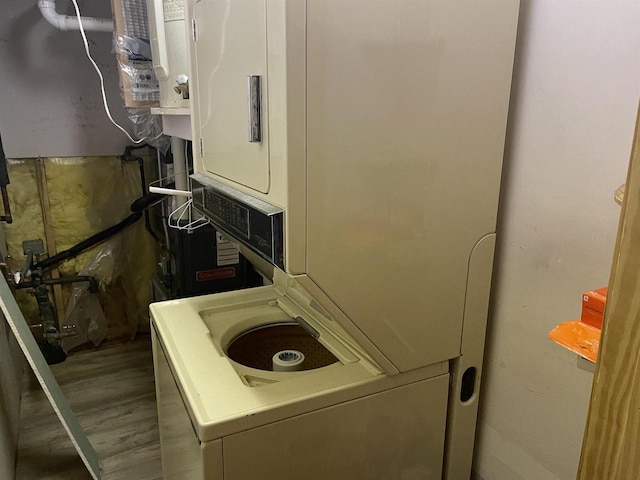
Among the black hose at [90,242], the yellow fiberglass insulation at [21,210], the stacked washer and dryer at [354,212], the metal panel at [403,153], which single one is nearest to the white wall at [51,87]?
the yellow fiberglass insulation at [21,210]

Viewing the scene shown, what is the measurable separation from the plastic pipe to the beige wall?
5.00 feet

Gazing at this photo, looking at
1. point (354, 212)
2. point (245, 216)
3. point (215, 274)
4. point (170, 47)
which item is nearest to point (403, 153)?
point (354, 212)

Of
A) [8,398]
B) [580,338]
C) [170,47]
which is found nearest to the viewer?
[580,338]

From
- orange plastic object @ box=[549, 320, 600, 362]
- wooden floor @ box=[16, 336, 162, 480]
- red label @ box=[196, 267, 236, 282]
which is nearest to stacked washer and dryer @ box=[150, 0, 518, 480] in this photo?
orange plastic object @ box=[549, 320, 600, 362]

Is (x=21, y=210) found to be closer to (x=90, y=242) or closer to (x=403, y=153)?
(x=90, y=242)

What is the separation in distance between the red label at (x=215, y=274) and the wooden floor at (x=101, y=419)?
0.81 metres

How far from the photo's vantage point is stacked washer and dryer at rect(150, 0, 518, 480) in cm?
92

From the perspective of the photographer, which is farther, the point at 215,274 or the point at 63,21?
the point at 63,21

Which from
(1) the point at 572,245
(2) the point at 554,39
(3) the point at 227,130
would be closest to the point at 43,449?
(3) the point at 227,130

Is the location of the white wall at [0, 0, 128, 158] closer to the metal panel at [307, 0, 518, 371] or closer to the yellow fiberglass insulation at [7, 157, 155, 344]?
the yellow fiberglass insulation at [7, 157, 155, 344]

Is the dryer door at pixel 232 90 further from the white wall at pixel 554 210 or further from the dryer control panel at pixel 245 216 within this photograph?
the white wall at pixel 554 210

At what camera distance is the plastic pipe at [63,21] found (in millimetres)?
2553

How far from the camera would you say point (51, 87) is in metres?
2.88

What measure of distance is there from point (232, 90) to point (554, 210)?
0.78 meters
